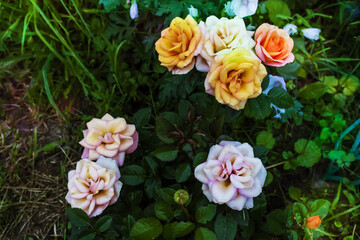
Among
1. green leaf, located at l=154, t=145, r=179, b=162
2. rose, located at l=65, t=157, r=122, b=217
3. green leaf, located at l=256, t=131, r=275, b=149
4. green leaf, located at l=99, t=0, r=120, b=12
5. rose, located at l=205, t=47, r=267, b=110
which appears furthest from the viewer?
green leaf, located at l=256, t=131, r=275, b=149

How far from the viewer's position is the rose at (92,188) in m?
0.92

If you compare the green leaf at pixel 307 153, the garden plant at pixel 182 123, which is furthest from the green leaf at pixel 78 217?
the green leaf at pixel 307 153

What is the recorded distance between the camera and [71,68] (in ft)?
5.33

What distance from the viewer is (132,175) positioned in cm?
110

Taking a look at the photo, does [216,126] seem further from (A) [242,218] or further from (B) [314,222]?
(B) [314,222]

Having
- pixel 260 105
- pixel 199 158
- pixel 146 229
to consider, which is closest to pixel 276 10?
pixel 260 105

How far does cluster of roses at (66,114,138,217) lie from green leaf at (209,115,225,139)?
0.27m

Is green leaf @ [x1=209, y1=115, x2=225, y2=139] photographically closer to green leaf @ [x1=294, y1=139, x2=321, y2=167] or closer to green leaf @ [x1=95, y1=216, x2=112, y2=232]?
green leaf @ [x1=95, y1=216, x2=112, y2=232]

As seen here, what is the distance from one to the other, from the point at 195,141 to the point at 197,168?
0.50ft

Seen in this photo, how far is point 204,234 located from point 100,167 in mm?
378

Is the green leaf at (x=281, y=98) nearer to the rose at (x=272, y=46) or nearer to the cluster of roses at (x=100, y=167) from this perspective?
the rose at (x=272, y=46)

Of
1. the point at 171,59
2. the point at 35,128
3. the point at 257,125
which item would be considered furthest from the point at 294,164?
the point at 35,128

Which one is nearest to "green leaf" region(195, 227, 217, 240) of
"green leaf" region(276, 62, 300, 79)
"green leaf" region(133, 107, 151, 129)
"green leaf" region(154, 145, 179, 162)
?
"green leaf" region(154, 145, 179, 162)

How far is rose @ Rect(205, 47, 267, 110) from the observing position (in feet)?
2.67
